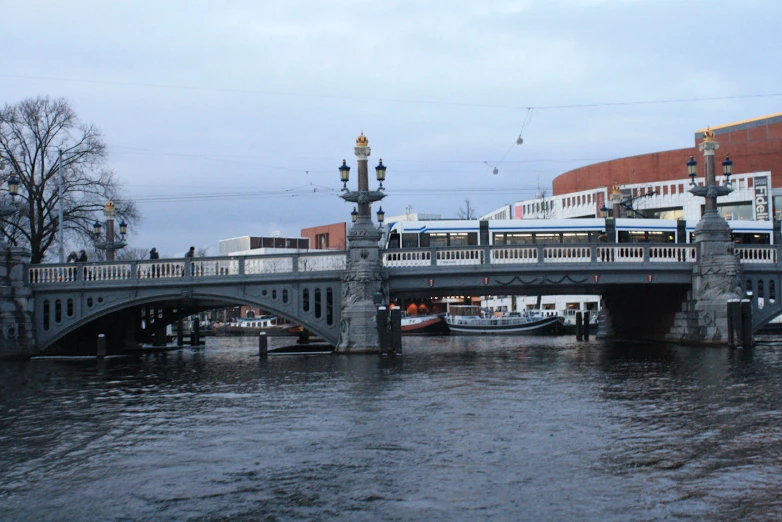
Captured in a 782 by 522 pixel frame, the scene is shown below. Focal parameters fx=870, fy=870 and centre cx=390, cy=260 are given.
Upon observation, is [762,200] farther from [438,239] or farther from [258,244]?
[258,244]

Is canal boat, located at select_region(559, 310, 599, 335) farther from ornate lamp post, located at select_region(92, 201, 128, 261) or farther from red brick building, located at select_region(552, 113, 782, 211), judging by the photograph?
ornate lamp post, located at select_region(92, 201, 128, 261)

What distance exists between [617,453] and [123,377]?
750 inches

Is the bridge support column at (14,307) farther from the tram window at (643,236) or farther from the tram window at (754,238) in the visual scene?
the tram window at (754,238)

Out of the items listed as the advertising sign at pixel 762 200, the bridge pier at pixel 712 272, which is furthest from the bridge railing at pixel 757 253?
the advertising sign at pixel 762 200

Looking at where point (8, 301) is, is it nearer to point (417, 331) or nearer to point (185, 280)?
point (185, 280)

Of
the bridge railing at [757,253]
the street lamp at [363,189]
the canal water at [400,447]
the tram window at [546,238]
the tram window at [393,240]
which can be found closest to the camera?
the canal water at [400,447]

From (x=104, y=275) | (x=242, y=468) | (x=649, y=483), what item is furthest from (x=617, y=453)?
(x=104, y=275)

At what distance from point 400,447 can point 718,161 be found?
84.4 meters

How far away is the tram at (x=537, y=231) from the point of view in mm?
41375

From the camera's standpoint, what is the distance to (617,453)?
13.2 metres

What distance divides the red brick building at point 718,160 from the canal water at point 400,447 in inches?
2751

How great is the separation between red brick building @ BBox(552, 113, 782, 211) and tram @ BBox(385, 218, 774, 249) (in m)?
47.9

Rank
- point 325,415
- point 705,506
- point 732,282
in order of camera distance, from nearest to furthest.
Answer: point 705,506
point 325,415
point 732,282

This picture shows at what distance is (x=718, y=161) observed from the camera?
9012cm
